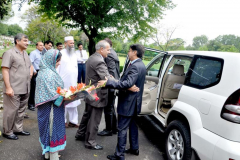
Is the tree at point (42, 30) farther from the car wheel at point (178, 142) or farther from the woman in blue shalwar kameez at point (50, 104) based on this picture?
the car wheel at point (178, 142)

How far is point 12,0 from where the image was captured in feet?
41.7

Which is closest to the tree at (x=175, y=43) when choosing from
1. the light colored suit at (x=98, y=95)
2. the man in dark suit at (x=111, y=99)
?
the man in dark suit at (x=111, y=99)

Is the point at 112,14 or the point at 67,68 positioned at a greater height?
the point at 112,14

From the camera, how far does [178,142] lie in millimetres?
2947

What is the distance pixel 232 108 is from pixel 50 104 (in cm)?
232

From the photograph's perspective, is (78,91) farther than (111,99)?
No

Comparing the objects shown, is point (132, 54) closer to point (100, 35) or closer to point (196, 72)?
point (196, 72)

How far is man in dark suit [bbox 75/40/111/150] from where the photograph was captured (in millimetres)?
3142

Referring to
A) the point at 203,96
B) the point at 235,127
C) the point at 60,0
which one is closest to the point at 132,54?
the point at 203,96

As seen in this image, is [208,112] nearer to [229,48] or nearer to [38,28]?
[38,28]

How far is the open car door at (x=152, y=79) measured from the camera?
4152 millimetres

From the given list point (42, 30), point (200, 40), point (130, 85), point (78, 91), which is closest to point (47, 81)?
point (78, 91)

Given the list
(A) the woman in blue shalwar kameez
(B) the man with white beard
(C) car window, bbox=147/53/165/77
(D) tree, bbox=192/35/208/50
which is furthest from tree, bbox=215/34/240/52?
(A) the woman in blue shalwar kameez

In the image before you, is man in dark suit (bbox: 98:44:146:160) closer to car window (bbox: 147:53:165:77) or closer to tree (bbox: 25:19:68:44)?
car window (bbox: 147:53:165:77)
